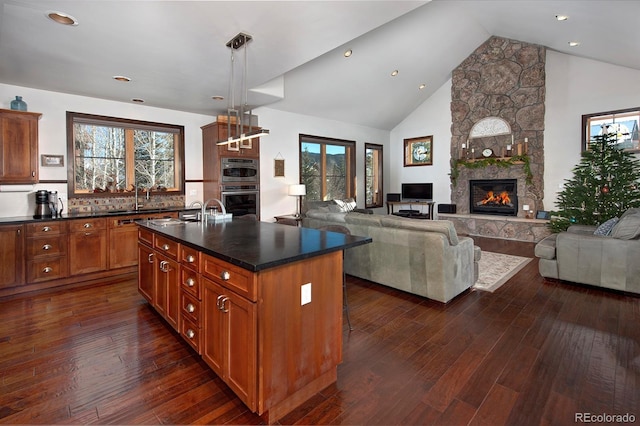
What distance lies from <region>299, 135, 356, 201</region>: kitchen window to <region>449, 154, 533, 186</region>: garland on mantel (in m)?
2.70

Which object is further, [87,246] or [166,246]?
[87,246]

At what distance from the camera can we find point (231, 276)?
1.91m

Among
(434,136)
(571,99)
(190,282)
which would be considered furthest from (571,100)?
(190,282)

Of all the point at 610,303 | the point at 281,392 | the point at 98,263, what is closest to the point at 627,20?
the point at 610,303

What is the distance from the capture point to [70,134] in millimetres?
4750

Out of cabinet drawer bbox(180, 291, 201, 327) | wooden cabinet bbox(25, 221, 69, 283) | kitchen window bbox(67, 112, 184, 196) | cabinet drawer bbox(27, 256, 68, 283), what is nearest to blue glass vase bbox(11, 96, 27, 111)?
kitchen window bbox(67, 112, 184, 196)

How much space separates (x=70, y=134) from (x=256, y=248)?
451cm

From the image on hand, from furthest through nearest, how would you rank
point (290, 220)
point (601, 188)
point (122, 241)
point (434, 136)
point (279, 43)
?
point (434, 136) → point (290, 220) → point (601, 188) → point (122, 241) → point (279, 43)

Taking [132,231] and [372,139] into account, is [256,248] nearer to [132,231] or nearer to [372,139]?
[132,231]

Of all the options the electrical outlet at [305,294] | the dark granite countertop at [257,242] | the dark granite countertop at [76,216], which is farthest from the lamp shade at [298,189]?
the electrical outlet at [305,294]

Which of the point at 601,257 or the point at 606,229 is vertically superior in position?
the point at 606,229

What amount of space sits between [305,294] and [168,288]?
1.51 meters

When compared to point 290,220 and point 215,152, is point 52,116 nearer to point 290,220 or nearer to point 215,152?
point 215,152

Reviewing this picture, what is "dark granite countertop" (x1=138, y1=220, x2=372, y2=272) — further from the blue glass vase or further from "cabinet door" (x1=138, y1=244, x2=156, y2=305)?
the blue glass vase
